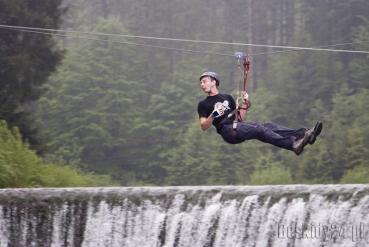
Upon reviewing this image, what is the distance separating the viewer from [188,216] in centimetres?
1084

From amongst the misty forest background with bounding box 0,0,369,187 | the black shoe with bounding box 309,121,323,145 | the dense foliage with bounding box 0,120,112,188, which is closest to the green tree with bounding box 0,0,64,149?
the dense foliage with bounding box 0,120,112,188

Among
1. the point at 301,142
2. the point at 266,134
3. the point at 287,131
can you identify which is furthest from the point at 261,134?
the point at 301,142

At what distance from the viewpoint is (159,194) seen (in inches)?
437

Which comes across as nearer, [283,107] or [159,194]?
[159,194]

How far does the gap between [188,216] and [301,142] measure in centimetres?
182

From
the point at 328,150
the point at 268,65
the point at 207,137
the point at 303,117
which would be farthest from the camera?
the point at 268,65

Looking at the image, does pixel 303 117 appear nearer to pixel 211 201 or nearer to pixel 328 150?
pixel 328 150

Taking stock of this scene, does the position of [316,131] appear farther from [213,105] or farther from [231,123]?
[213,105]

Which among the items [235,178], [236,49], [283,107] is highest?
[236,49]

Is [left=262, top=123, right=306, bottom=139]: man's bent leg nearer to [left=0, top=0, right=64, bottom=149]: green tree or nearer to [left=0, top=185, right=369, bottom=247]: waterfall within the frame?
[left=0, top=185, right=369, bottom=247]: waterfall

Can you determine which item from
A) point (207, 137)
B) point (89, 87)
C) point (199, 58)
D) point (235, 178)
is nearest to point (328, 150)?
point (235, 178)

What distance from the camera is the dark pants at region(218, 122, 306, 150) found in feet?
33.9

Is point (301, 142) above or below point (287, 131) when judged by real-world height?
below

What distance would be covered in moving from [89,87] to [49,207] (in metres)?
32.0
